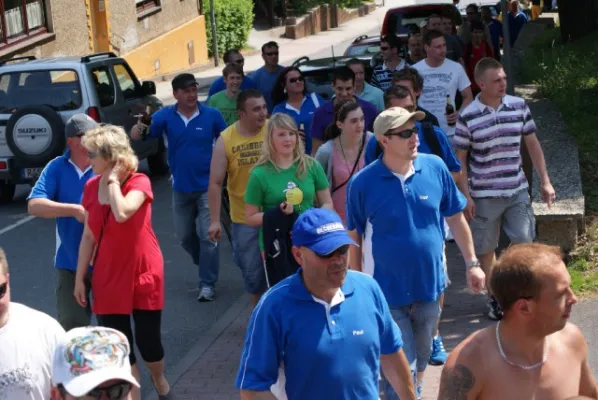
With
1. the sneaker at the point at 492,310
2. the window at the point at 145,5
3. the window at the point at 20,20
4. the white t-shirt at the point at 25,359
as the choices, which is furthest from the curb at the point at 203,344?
the window at the point at 145,5

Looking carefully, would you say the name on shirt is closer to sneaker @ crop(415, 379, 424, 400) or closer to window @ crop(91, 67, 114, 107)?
sneaker @ crop(415, 379, 424, 400)

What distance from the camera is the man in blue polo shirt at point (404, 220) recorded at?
250 inches

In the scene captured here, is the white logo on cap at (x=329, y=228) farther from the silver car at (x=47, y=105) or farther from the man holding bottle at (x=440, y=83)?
the silver car at (x=47, y=105)

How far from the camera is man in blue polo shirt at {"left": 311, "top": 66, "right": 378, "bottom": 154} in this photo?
9.49 m

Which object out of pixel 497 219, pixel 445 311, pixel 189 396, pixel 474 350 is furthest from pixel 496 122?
pixel 474 350

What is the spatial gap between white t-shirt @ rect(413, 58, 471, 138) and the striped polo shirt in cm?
217

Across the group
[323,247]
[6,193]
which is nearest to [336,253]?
[323,247]

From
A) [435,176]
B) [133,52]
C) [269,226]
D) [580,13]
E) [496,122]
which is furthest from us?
[133,52]

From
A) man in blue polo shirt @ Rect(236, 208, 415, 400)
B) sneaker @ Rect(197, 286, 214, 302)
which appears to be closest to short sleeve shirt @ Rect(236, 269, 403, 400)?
man in blue polo shirt @ Rect(236, 208, 415, 400)

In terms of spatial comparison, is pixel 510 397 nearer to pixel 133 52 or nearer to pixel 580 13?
pixel 580 13

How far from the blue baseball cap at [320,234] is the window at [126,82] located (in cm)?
1132

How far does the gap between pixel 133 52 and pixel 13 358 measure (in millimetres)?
28478

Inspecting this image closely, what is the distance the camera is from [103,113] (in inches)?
585

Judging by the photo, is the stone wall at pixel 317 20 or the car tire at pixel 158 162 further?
the stone wall at pixel 317 20
